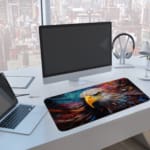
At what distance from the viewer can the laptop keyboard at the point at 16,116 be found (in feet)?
3.96

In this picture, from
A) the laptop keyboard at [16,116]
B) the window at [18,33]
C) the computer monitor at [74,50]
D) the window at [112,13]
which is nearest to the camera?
the laptop keyboard at [16,116]

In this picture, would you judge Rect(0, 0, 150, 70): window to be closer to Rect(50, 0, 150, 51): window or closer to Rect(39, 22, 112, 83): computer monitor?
Rect(50, 0, 150, 51): window

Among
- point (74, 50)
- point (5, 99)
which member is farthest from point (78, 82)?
point (5, 99)

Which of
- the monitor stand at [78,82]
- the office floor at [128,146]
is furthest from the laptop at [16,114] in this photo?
the office floor at [128,146]

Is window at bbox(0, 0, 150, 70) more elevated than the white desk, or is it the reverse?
window at bbox(0, 0, 150, 70)

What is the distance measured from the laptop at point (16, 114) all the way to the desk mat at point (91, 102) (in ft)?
0.29

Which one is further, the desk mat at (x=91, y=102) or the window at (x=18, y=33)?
the window at (x=18, y=33)

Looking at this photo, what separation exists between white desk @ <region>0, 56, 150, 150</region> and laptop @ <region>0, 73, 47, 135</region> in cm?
4

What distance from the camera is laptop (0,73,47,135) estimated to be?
1183 mm

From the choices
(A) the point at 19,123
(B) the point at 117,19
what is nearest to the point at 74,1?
(B) the point at 117,19

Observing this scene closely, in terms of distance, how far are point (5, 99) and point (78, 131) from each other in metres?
0.46

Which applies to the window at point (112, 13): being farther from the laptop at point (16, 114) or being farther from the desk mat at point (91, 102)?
the laptop at point (16, 114)

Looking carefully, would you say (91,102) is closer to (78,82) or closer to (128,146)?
(78,82)

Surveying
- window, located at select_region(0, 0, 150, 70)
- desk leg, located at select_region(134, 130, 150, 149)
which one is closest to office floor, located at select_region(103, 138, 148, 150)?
desk leg, located at select_region(134, 130, 150, 149)
